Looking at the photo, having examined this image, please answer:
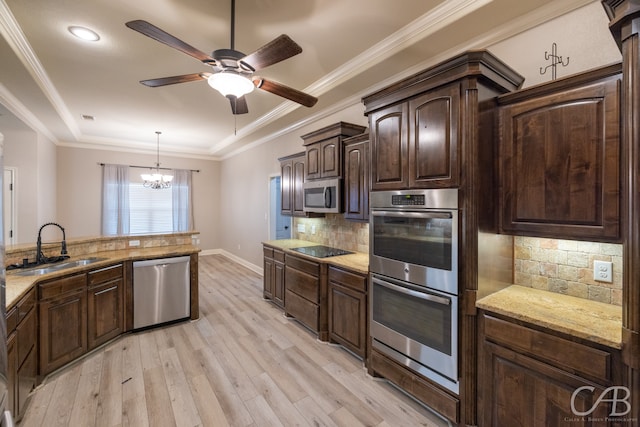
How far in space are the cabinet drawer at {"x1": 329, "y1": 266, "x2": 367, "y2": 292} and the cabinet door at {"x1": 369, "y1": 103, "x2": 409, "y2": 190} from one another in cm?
86

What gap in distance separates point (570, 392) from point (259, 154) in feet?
18.9

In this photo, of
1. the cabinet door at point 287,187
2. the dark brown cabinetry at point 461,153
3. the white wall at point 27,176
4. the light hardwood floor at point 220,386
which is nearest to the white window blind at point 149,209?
the white wall at point 27,176

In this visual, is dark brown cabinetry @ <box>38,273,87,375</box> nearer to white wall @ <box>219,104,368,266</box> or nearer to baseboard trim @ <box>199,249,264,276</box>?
white wall @ <box>219,104,368,266</box>

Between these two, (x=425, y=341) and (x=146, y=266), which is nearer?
(x=425, y=341)

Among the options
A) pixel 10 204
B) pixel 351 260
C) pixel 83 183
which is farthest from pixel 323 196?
pixel 83 183

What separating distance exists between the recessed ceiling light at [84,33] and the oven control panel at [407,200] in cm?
304

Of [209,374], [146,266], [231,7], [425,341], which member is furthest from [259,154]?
[425,341]

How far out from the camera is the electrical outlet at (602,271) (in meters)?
1.63

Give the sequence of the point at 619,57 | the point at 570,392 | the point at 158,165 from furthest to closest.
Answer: the point at 158,165 → the point at 619,57 → the point at 570,392

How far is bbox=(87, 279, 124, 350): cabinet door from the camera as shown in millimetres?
2725

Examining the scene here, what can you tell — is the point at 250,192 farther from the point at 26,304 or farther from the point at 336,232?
the point at 26,304

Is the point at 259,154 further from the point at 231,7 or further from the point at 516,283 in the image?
the point at 516,283

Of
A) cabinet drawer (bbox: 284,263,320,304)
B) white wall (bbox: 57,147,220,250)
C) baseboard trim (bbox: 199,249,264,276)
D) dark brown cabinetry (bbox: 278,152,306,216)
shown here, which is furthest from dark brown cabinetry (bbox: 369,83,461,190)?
white wall (bbox: 57,147,220,250)

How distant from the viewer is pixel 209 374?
2.49 m
